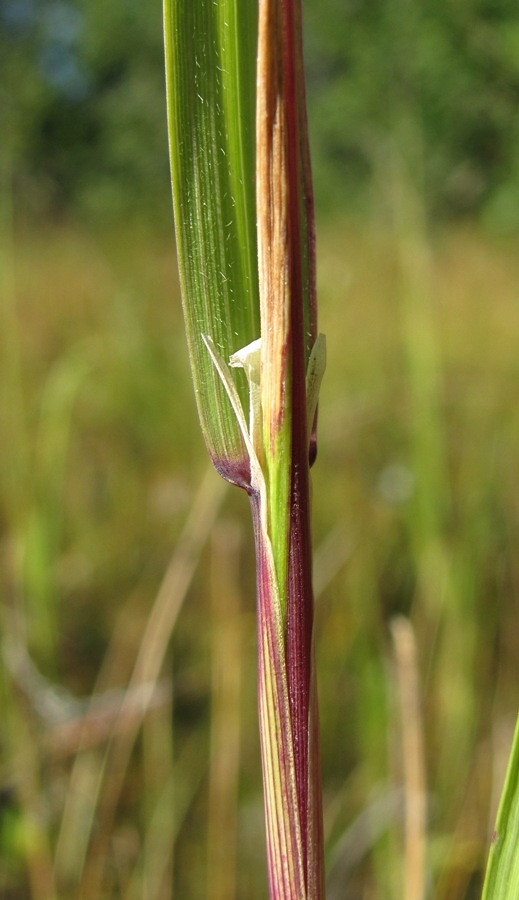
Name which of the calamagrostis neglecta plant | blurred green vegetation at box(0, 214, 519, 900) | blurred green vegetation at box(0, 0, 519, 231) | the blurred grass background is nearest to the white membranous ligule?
the calamagrostis neglecta plant

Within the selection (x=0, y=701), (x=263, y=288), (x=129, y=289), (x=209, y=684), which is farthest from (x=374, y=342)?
(x=263, y=288)

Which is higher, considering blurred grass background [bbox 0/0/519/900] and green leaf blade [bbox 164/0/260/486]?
green leaf blade [bbox 164/0/260/486]

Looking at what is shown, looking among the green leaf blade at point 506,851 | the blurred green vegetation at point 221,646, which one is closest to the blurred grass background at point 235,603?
the blurred green vegetation at point 221,646

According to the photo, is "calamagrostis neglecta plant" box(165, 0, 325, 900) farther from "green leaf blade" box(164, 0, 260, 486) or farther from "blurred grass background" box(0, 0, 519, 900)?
"blurred grass background" box(0, 0, 519, 900)

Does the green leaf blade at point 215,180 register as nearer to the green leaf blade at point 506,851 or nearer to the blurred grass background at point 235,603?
the green leaf blade at point 506,851

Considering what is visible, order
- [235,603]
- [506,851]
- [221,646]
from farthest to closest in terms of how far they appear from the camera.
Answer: [235,603] → [221,646] → [506,851]

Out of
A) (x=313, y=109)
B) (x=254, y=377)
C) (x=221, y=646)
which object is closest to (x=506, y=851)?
(x=254, y=377)

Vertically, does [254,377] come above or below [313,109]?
below

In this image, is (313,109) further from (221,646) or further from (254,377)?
(254,377)
